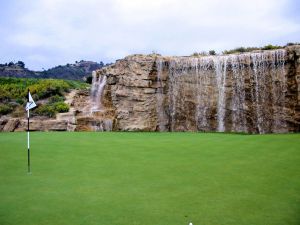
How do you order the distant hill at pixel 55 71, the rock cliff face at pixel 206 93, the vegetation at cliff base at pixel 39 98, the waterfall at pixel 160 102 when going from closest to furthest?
1. the rock cliff face at pixel 206 93
2. the waterfall at pixel 160 102
3. the vegetation at cliff base at pixel 39 98
4. the distant hill at pixel 55 71

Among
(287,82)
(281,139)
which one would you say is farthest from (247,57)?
(281,139)

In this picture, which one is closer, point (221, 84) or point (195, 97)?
point (221, 84)

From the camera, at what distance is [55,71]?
262 ft

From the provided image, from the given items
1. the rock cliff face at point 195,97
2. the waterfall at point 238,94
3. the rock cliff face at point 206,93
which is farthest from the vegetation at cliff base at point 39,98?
the waterfall at point 238,94

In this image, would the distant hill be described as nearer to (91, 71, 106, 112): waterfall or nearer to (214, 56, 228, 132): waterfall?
(91, 71, 106, 112): waterfall

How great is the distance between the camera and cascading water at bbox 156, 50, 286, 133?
2055 cm

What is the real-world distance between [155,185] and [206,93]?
15.1 meters

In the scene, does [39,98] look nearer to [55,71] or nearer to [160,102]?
[160,102]

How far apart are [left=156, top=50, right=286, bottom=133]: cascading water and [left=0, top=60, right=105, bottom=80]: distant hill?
44.3 m

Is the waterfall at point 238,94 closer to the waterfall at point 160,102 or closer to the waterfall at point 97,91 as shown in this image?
the waterfall at point 160,102

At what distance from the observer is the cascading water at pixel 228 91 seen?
20.5 meters

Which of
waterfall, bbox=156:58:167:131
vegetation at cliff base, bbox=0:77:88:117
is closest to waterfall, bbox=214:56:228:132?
waterfall, bbox=156:58:167:131

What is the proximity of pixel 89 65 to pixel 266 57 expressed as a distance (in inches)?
3030

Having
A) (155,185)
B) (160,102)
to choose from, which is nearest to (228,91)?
(160,102)
